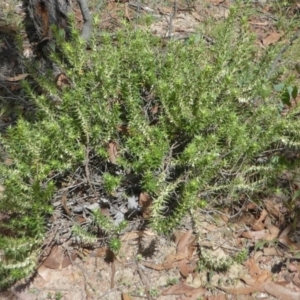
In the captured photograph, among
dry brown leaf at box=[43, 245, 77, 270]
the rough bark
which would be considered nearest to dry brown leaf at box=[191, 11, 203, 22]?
the rough bark

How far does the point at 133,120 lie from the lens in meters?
2.60

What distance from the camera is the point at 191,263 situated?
260 centimetres

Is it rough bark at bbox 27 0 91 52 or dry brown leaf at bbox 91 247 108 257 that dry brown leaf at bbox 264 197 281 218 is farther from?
rough bark at bbox 27 0 91 52

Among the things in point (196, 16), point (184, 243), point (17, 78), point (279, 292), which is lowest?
point (279, 292)

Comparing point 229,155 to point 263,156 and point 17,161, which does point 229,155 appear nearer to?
point 263,156

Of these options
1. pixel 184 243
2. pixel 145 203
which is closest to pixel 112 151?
pixel 145 203

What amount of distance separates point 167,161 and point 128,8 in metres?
2.18

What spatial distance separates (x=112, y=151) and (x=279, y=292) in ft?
3.81

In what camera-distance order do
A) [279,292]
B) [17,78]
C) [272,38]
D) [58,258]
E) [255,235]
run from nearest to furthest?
[279,292]
[58,258]
[255,235]
[17,78]
[272,38]

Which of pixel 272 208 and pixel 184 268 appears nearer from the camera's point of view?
pixel 184 268

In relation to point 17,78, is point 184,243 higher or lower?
lower

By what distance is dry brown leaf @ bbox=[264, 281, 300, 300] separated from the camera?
250 centimetres

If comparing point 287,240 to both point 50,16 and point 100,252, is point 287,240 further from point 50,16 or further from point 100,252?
point 50,16

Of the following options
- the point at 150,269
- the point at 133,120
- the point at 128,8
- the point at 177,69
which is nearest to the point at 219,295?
the point at 150,269
